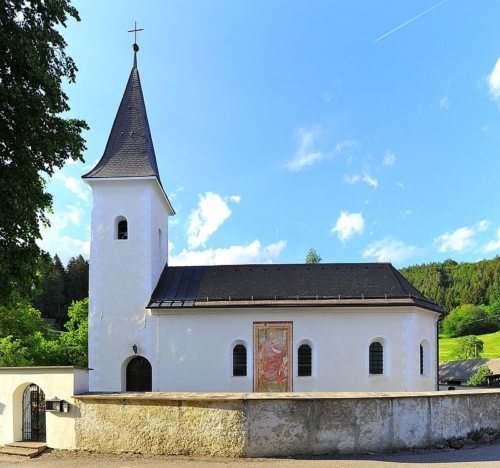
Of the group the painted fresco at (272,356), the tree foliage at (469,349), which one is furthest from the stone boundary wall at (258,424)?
the tree foliage at (469,349)

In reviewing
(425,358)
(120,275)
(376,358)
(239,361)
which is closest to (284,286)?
(239,361)

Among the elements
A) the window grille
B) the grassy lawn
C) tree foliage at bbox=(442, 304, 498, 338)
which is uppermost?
the window grille

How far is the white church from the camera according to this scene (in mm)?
21266

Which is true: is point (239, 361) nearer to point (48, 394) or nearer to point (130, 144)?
point (48, 394)

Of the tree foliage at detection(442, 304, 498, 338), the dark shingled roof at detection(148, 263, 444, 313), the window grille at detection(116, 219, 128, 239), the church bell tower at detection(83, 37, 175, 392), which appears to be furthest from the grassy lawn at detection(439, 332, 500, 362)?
the window grille at detection(116, 219, 128, 239)

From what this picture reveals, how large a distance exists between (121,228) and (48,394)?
10893 millimetres

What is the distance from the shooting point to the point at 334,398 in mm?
12398

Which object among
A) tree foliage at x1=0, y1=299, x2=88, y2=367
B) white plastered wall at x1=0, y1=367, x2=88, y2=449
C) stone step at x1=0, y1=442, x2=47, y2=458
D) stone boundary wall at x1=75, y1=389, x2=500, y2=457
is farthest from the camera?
tree foliage at x1=0, y1=299, x2=88, y2=367

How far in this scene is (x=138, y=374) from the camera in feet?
72.4

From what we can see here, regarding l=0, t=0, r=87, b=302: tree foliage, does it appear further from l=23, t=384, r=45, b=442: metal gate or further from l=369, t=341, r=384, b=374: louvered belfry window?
l=369, t=341, r=384, b=374: louvered belfry window

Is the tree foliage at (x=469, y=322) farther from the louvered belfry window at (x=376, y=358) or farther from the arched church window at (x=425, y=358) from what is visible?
the louvered belfry window at (x=376, y=358)

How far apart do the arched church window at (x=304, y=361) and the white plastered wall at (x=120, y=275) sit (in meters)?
6.18

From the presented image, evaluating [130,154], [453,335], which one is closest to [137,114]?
[130,154]

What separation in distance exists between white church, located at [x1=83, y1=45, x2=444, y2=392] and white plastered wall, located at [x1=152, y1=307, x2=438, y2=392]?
4 cm
